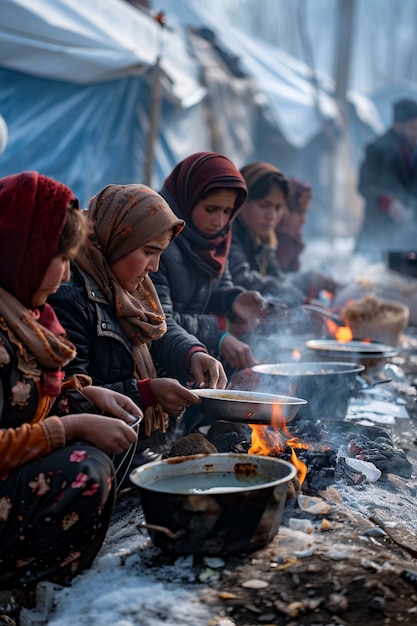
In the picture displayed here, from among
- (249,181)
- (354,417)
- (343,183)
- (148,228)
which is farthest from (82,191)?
(343,183)

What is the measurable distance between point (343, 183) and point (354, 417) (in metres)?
15.7

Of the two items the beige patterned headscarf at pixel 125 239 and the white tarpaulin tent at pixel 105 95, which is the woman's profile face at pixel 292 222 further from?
the beige patterned headscarf at pixel 125 239

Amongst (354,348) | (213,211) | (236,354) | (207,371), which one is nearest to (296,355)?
(354,348)

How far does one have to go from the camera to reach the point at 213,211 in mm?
4707

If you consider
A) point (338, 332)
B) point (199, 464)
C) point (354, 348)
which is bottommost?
point (338, 332)

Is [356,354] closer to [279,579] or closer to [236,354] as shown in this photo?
[236,354]

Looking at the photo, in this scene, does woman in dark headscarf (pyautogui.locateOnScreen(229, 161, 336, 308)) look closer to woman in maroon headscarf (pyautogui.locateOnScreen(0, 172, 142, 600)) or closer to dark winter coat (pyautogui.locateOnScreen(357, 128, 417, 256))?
woman in maroon headscarf (pyautogui.locateOnScreen(0, 172, 142, 600))

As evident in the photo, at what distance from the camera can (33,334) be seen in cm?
238

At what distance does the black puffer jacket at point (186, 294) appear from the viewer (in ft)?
14.6

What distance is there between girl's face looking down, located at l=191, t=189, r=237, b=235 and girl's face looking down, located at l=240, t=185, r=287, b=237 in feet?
5.26

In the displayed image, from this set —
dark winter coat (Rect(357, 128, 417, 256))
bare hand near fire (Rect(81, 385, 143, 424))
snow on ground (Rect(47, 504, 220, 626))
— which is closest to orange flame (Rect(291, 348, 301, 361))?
bare hand near fire (Rect(81, 385, 143, 424))

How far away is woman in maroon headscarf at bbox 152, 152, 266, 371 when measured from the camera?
4523 mm

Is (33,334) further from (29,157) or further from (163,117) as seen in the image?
(163,117)

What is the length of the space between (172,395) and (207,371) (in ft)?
1.74
